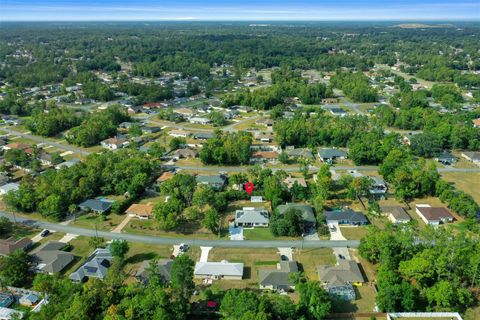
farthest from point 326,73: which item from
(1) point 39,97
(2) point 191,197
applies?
(2) point 191,197

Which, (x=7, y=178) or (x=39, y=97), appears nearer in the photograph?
Result: (x=7, y=178)

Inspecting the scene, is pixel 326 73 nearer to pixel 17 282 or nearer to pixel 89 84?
pixel 89 84

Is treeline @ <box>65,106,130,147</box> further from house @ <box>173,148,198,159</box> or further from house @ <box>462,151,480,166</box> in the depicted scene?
house @ <box>462,151,480,166</box>

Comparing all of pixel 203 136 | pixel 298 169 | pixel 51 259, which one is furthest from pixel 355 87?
pixel 51 259

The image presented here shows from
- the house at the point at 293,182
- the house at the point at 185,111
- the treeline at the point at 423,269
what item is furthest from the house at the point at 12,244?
the house at the point at 185,111

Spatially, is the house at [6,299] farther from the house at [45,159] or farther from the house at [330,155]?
the house at [330,155]

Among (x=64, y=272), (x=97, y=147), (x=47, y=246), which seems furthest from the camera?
(x=97, y=147)

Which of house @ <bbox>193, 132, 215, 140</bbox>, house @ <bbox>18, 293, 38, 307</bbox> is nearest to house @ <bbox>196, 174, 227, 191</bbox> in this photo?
house @ <bbox>193, 132, 215, 140</bbox>
